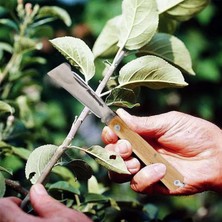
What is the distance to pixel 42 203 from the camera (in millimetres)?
866

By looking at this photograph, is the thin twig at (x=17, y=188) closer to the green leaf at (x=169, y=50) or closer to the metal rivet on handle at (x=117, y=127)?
the metal rivet on handle at (x=117, y=127)

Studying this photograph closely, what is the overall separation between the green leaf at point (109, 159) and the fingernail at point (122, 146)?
67 mm

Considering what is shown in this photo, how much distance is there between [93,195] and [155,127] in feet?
0.67

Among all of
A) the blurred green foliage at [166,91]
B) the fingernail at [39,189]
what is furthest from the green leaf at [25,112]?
the blurred green foliage at [166,91]

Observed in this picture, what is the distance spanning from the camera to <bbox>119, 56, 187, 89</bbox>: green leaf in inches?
40.2

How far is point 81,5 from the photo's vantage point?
3.40 m

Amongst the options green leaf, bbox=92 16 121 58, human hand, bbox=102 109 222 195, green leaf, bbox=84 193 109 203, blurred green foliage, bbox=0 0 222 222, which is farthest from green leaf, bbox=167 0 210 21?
blurred green foliage, bbox=0 0 222 222

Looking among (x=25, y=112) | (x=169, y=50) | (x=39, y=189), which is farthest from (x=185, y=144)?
(x=25, y=112)

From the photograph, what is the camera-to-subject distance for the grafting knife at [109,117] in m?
0.97

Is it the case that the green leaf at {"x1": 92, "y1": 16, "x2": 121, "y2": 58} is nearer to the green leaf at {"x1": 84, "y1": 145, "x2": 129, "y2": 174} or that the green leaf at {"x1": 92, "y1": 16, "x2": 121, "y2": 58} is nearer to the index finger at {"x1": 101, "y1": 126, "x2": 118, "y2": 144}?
the index finger at {"x1": 101, "y1": 126, "x2": 118, "y2": 144}

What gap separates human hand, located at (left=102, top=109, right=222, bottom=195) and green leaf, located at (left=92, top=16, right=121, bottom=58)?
21 cm

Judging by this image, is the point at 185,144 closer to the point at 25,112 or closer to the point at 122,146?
the point at 122,146

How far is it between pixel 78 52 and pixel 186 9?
1.21 feet

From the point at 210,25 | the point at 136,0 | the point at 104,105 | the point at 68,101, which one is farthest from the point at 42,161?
the point at 210,25
